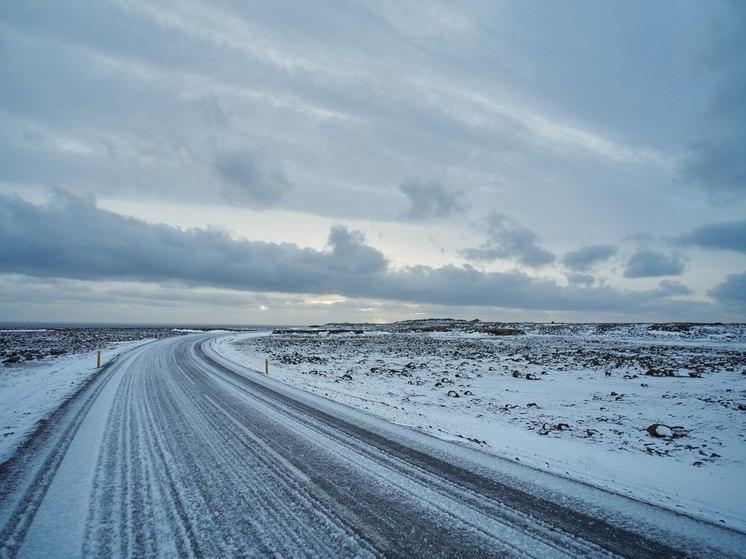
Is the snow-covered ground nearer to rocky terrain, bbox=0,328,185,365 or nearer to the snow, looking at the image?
the snow

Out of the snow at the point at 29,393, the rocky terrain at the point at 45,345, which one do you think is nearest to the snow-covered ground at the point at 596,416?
the snow at the point at 29,393

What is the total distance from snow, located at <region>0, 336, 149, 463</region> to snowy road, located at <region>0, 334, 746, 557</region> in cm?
93

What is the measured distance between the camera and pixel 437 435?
8.95 m

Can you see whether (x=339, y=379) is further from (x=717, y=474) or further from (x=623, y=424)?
(x=717, y=474)

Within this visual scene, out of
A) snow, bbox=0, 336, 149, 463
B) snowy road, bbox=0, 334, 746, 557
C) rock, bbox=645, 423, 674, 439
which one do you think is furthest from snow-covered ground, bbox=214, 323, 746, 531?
snow, bbox=0, 336, 149, 463

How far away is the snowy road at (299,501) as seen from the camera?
4238 millimetres

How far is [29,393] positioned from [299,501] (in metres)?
14.8

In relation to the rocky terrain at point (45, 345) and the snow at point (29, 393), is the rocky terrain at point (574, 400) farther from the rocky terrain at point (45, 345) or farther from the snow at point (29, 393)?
the rocky terrain at point (45, 345)

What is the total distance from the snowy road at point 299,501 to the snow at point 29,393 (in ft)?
3.07

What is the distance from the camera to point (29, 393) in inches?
555

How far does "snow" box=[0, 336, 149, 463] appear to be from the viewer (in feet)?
29.0

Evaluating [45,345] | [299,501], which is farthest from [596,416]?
[45,345]

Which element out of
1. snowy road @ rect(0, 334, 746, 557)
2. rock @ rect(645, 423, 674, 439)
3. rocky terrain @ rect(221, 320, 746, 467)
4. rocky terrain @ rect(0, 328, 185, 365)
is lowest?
rocky terrain @ rect(0, 328, 185, 365)

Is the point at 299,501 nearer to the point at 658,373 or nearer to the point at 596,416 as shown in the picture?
the point at 596,416
